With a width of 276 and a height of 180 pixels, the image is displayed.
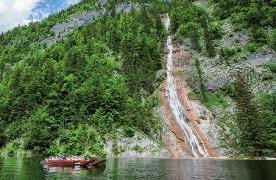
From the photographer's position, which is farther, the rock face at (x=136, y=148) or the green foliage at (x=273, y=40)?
the green foliage at (x=273, y=40)

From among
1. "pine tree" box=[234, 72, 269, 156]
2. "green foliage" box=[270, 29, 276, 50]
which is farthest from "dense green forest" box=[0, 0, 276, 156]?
"green foliage" box=[270, 29, 276, 50]

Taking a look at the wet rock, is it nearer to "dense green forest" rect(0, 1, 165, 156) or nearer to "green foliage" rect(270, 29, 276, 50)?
"green foliage" rect(270, 29, 276, 50)

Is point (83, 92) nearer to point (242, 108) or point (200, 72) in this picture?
point (200, 72)

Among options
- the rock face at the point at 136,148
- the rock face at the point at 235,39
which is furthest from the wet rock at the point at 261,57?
the rock face at the point at 136,148

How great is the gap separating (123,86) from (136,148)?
29.2m

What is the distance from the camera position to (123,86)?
116688mm

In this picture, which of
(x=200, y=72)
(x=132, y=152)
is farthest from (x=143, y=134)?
(x=200, y=72)

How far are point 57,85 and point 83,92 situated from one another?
1403 cm

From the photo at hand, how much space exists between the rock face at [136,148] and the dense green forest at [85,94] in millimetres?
2679

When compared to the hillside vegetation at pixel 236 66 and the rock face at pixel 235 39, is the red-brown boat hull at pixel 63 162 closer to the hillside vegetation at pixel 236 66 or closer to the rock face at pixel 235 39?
the hillside vegetation at pixel 236 66

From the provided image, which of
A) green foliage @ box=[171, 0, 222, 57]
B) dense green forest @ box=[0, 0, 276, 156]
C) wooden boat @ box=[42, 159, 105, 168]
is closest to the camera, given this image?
wooden boat @ box=[42, 159, 105, 168]

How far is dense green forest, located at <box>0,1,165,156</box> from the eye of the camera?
10088 cm

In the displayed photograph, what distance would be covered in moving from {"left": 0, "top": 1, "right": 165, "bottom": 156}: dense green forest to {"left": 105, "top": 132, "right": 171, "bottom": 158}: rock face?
2.68 m

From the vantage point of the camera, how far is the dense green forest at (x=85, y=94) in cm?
10088
